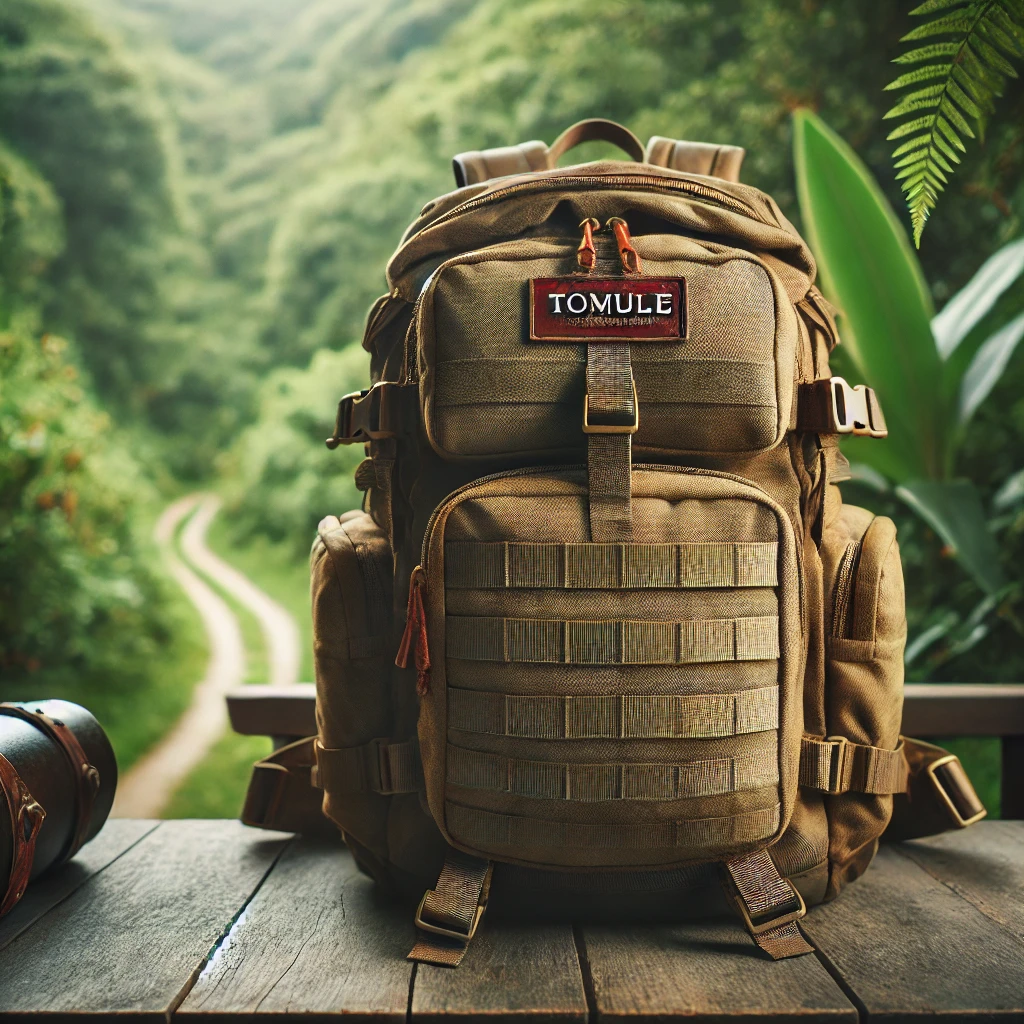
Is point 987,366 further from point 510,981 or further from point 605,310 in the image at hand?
point 510,981

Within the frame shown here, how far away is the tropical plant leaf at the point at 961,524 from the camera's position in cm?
161

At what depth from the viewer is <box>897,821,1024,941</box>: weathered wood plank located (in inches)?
38.2

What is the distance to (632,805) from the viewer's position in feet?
2.72

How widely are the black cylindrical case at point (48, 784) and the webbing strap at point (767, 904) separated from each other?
685 mm

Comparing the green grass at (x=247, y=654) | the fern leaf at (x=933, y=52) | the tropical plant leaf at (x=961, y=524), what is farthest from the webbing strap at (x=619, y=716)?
the green grass at (x=247, y=654)

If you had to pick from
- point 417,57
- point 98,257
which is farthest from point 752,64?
point 98,257

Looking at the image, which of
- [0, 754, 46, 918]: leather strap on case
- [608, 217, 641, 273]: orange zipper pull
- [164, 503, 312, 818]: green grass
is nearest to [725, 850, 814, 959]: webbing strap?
[608, 217, 641, 273]: orange zipper pull

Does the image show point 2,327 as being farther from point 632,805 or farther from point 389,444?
point 632,805

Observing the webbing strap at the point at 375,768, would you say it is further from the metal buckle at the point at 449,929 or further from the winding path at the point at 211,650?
the winding path at the point at 211,650

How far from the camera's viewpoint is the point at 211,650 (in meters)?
3.08

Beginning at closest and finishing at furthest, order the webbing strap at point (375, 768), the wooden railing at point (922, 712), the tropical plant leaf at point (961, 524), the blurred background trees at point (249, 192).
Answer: the webbing strap at point (375, 768) → the wooden railing at point (922, 712) → the tropical plant leaf at point (961, 524) → the blurred background trees at point (249, 192)

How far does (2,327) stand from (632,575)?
2486mm

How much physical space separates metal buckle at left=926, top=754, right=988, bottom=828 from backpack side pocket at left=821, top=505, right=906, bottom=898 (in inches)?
5.1

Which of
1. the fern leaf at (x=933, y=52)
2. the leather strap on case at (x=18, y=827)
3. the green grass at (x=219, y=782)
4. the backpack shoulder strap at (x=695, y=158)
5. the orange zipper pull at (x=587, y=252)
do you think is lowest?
the green grass at (x=219, y=782)
